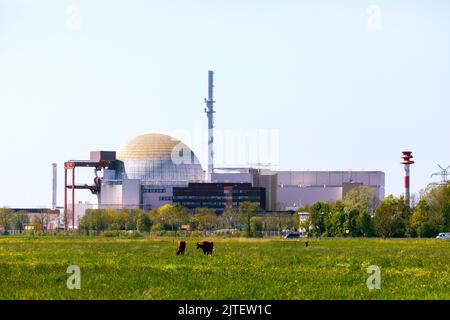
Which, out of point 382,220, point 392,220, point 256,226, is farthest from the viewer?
point 256,226

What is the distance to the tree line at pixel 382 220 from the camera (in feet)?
452

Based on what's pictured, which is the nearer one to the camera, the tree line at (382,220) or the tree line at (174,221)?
the tree line at (382,220)

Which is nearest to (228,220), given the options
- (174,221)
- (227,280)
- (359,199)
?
(174,221)

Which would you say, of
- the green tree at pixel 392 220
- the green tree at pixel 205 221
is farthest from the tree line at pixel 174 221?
the green tree at pixel 392 220

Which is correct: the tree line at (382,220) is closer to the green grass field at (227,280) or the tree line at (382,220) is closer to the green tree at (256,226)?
the green tree at (256,226)

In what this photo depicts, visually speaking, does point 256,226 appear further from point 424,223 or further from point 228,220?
point 424,223

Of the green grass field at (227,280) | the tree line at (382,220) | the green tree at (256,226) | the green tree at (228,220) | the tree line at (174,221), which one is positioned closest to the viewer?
the green grass field at (227,280)

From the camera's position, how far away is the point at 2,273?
3962 cm

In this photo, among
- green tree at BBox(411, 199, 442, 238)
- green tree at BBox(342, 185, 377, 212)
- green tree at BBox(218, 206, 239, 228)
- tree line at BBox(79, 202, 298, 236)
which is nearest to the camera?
green tree at BBox(411, 199, 442, 238)

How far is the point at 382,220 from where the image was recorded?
5335 inches

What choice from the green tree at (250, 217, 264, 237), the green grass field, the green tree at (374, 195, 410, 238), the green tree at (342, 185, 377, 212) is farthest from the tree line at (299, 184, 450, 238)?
the green grass field

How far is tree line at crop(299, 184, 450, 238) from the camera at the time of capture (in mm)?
137625

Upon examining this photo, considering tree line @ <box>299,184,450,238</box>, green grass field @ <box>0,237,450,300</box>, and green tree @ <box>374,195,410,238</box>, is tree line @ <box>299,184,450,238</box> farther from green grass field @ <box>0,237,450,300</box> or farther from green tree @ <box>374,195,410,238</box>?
green grass field @ <box>0,237,450,300</box>
